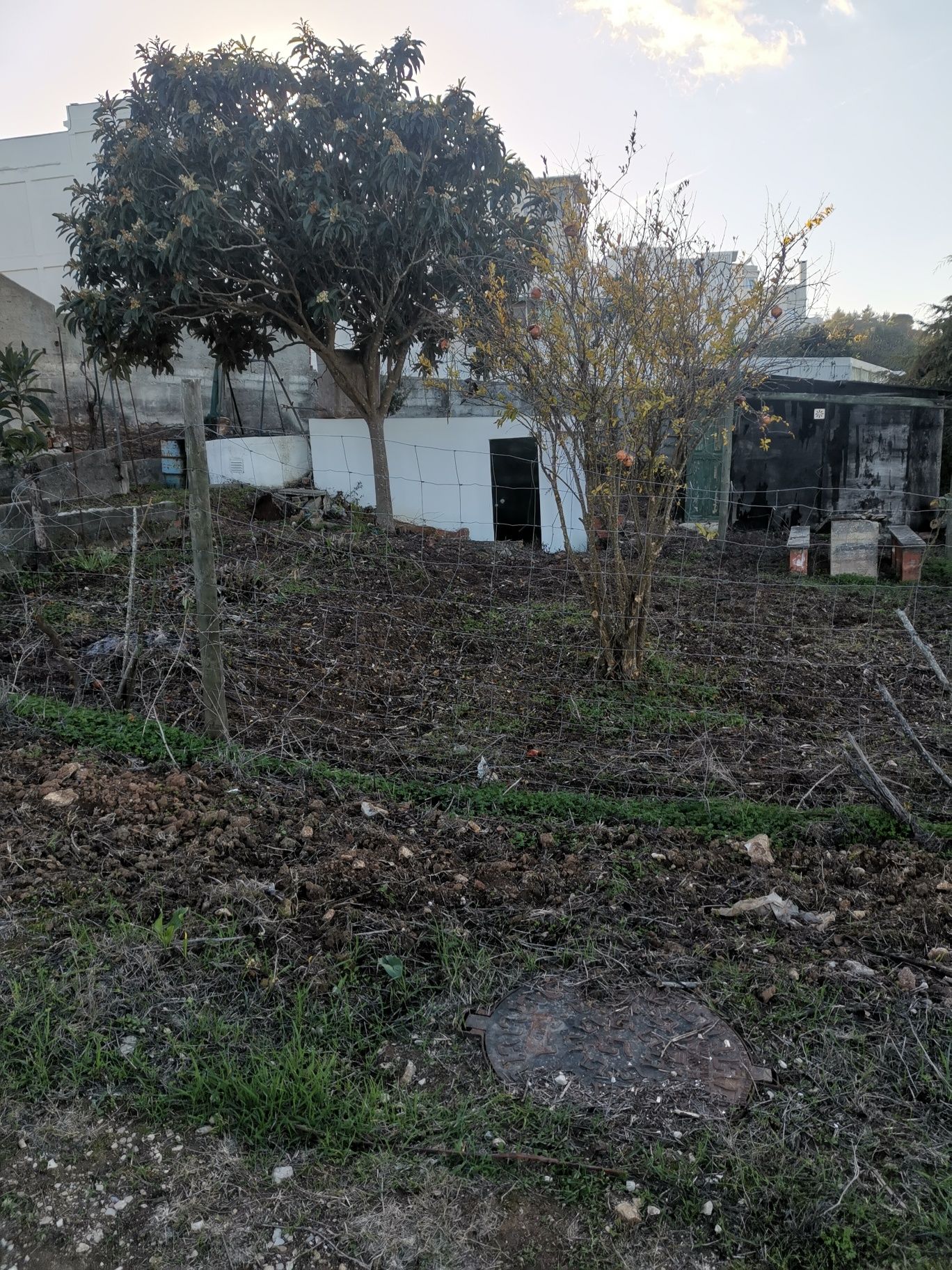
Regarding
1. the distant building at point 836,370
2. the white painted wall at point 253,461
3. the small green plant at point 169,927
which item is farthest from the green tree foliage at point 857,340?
the white painted wall at point 253,461

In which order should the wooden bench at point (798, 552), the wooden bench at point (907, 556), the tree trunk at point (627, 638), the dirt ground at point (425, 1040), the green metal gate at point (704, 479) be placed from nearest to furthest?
the dirt ground at point (425, 1040), the tree trunk at point (627, 638), the wooden bench at point (907, 556), the wooden bench at point (798, 552), the green metal gate at point (704, 479)

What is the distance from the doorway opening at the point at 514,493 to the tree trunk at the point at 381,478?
1.51m

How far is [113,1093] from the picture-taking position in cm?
218

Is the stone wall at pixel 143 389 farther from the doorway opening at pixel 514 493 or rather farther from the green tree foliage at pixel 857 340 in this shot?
the green tree foliage at pixel 857 340

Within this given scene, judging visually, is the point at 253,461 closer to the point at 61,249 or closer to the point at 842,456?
the point at 61,249

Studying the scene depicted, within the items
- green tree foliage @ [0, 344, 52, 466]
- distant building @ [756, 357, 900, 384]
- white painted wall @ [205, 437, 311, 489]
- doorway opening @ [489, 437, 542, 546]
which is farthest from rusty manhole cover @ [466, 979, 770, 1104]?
distant building @ [756, 357, 900, 384]

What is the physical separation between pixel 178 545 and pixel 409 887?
5787 millimetres

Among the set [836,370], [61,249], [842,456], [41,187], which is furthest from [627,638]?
[41,187]

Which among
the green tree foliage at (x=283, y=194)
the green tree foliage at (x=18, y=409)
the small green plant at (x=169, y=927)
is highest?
the green tree foliage at (x=283, y=194)

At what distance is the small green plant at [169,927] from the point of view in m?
2.64

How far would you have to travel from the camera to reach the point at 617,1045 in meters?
2.39

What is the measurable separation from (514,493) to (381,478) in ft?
7.66

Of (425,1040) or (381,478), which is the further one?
(381,478)

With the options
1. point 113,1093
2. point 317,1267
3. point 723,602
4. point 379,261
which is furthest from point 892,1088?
point 379,261
